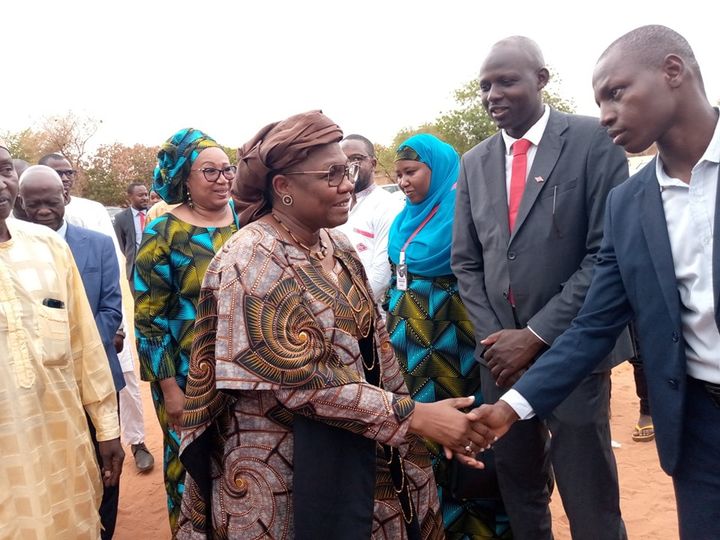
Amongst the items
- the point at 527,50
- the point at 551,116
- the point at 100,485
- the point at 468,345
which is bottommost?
the point at 100,485

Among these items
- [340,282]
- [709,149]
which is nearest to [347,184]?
[340,282]

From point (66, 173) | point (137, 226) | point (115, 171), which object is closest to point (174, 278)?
point (66, 173)

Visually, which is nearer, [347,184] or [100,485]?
[347,184]

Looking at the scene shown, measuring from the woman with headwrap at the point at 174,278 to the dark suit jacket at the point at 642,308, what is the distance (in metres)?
1.91

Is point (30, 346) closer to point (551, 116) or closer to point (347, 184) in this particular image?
point (347, 184)

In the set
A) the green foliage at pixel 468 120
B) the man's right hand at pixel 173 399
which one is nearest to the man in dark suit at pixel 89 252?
the man's right hand at pixel 173 399

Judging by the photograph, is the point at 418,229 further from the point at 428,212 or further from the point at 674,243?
the point at 674,243

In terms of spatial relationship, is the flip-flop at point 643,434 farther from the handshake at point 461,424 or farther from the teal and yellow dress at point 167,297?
the teal and yellow dress at point 167,297

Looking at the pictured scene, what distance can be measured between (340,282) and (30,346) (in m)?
1.25

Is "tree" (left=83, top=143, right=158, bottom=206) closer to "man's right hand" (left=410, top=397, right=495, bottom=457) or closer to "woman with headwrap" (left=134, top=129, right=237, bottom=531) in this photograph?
"woman with headwrap" (left=134, top=129, right=237, bottom=531)

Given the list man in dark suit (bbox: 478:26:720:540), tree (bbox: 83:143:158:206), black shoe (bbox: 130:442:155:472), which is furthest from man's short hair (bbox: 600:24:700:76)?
tree (bbox: 83:143:158:206)

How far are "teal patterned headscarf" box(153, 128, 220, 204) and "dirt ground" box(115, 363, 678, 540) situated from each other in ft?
8.62

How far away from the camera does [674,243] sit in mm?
2207

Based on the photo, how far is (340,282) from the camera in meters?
2.48
